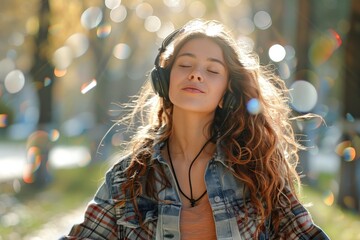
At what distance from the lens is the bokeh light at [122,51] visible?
94.3ft

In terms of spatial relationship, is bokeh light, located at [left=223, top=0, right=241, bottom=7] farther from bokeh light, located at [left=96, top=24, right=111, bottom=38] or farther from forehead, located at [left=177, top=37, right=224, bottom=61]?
forehead, located at [left=177, top=37, right=224, bottom=61]

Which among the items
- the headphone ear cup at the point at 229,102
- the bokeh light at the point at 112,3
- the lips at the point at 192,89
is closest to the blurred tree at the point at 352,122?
the headphone ear cup at the point at 229,102

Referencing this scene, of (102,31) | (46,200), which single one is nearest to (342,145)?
(46,200)

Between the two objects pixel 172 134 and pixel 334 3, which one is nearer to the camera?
pixel 172 134

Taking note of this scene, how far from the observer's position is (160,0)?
27859 mm

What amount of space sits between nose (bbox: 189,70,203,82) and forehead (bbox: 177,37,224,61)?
6.5 inches

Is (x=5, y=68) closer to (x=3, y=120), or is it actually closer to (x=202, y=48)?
(x=3, y=120)

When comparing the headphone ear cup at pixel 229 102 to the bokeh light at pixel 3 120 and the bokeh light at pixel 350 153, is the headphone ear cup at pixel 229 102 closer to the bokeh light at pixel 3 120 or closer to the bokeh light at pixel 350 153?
the bokeh light at pixel 350 153

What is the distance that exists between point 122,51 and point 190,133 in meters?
27.8

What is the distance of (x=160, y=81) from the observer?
3939mm

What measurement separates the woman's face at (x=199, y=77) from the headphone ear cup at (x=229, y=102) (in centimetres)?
5

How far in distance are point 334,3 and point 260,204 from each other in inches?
904

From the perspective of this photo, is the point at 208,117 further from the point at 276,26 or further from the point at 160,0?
the point at 160,0

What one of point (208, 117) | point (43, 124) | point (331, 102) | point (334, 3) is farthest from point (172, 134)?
point (331, 102)
